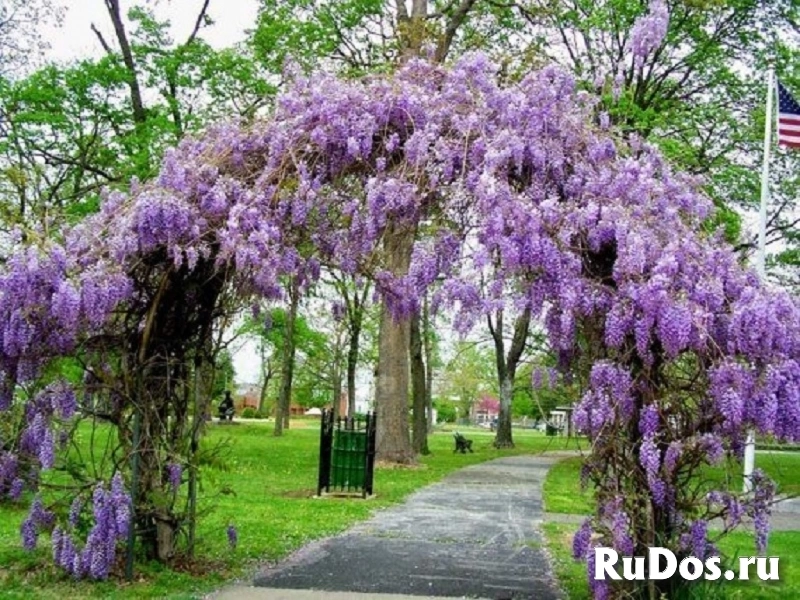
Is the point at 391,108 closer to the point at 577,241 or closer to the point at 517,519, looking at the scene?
the point at 577,241

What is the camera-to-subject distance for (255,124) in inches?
299

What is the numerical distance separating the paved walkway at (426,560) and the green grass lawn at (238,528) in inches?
14.0

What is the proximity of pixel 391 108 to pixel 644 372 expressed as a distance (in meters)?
2.84

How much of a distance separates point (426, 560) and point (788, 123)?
9.80 m

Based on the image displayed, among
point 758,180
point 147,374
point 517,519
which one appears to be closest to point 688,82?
point 758,180

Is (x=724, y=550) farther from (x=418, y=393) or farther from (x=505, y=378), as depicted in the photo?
(x=505, y=378)

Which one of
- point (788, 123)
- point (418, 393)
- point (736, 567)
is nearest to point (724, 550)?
point (736, 567)

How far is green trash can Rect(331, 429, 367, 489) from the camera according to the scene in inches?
560

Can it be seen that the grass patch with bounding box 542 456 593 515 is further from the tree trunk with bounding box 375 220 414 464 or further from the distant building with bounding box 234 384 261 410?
the distant building with bounding box 234 384 261 410

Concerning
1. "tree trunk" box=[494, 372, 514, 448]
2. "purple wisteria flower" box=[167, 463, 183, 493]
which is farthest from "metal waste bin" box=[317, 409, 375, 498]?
"tree trunk" box=[494, 372, 514, 448]

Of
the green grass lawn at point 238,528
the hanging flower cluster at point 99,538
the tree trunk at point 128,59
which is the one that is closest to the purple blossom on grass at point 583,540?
the green grass lawn at point 238,528

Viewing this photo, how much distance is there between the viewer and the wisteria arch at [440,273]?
A: 5.92 m

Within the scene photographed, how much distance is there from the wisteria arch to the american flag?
790cm

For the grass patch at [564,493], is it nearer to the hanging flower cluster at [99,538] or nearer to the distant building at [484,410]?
the hanging flower cluster at [99,538]
